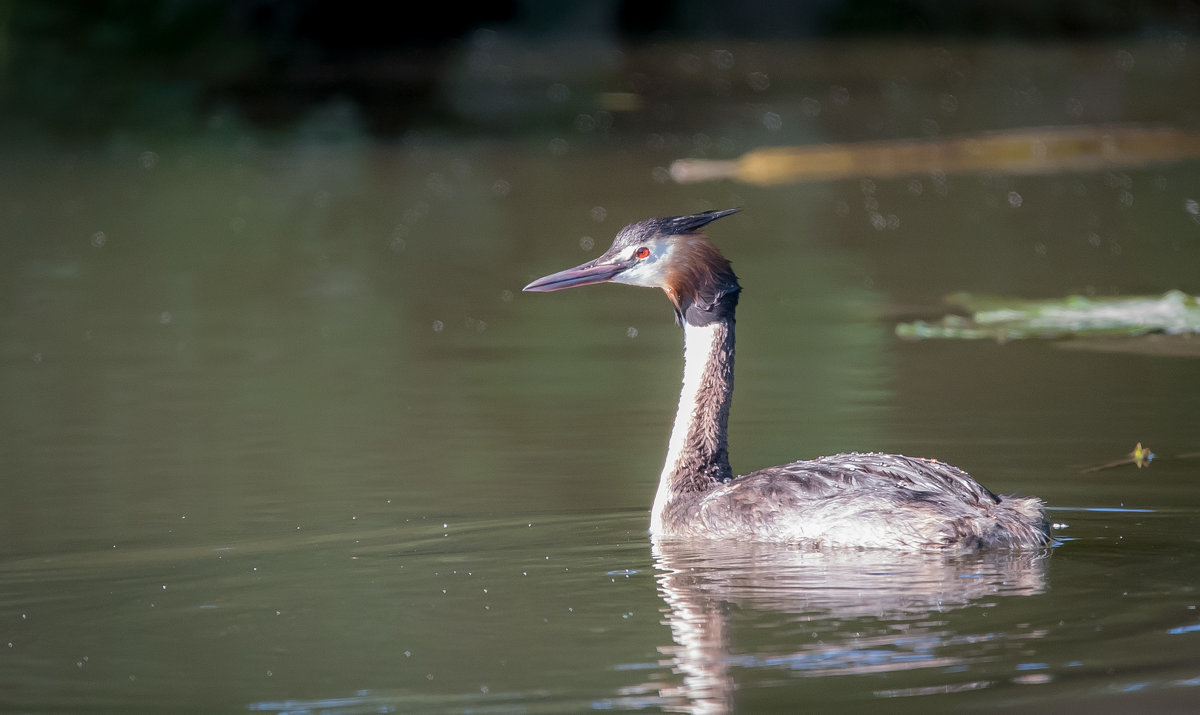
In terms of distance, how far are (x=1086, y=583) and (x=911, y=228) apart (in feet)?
32.6

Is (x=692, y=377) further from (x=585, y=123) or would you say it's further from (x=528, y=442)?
(x=585, y=123)

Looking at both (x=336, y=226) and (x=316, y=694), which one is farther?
(x=336, y=226)

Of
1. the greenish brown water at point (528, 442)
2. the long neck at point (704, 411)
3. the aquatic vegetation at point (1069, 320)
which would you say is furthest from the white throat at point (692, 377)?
the aquatic vegetation at point (1069, 320)

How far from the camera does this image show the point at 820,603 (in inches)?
245

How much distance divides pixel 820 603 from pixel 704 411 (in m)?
1.89

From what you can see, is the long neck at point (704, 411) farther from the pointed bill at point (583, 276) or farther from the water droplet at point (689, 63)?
the water droplet at point (689, 63)

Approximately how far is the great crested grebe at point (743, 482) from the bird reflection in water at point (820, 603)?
0.08 m

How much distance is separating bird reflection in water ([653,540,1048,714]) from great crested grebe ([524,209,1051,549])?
76 mm

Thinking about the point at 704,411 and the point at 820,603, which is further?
the point at 704,411

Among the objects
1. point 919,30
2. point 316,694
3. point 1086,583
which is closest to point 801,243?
point 1086,583

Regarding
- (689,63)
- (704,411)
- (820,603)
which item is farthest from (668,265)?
(689,63)

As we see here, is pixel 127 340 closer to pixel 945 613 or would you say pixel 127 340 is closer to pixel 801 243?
pixel 801 243

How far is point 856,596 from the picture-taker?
630cm

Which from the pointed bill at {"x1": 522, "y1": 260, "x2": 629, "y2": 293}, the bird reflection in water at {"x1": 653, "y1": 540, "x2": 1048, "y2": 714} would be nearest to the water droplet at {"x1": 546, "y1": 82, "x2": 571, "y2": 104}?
the pointed bill at {"x1": 522, "y1": 260, "x2": 629, "y2": 293}
